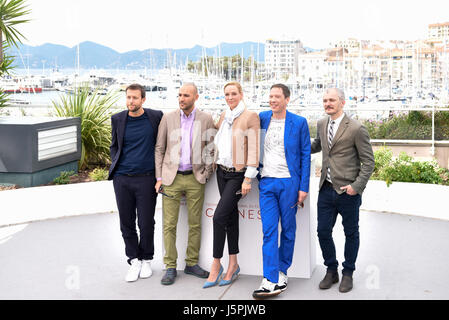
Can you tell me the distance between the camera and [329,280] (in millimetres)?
4957

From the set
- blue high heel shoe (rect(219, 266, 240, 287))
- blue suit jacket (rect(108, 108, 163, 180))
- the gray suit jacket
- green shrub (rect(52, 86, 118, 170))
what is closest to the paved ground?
blue high heel shoe (rect(219, 266, 240, 287))

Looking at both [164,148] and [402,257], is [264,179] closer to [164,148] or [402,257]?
[164,148]

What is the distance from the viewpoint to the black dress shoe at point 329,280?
492 cm

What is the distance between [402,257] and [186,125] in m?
2.67

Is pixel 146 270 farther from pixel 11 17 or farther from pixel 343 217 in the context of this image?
pixel 11 17

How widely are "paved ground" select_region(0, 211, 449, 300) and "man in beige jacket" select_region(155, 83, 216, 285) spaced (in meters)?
0.46

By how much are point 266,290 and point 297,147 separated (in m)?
1.20

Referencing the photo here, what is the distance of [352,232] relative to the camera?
485cm

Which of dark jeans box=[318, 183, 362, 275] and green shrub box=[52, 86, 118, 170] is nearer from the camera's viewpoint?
dark jeans box=[318, 183, 362, 275]

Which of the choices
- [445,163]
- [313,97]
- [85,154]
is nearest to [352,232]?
[85,154]

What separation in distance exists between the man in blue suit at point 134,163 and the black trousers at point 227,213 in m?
0.67

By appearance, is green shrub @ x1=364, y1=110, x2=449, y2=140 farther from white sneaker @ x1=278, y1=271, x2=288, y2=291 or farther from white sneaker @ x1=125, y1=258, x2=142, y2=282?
white sneaker @ x1=125, y1=258, x2=142, y2=282

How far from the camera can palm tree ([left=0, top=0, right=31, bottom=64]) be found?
11125mm

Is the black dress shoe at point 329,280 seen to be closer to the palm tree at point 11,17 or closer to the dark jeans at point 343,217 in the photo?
the dark jeans at point 343,217
